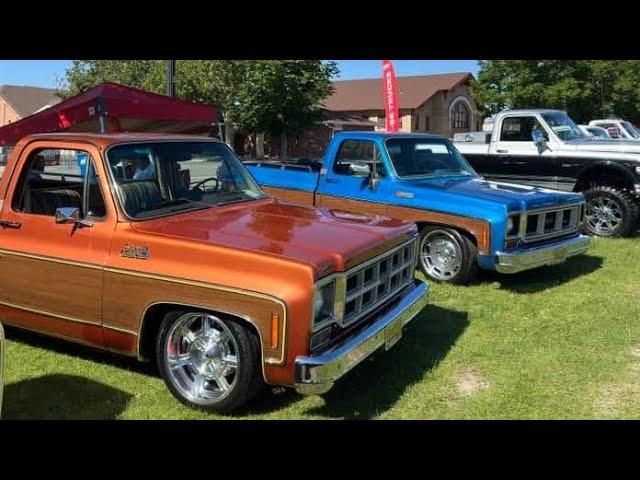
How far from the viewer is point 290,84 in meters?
28.9

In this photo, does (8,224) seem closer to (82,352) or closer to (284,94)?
(82,352)

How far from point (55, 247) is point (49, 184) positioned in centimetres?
98

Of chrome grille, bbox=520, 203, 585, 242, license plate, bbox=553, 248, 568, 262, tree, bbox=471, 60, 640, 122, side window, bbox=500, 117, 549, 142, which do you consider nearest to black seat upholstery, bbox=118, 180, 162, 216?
chrome grille, bbox=520, 203, 585, 242

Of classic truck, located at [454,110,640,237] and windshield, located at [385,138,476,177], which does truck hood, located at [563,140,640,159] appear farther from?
windshield, located at [385,138,476,177]

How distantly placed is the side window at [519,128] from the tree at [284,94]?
1799 cm

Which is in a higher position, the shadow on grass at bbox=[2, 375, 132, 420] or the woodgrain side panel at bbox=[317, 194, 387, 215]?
the woodgrain side panel at bbox=[317, 194, 387, 215]

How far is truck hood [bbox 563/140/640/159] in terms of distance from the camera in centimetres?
1029

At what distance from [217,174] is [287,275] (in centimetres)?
204

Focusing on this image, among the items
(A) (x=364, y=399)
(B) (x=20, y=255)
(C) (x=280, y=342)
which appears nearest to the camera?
(C) (x=280, y=342)

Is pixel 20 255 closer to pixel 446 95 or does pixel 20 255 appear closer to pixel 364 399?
pixel 364 399

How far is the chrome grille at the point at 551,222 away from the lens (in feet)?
23.3

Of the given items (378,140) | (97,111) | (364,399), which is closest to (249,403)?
(364,399)

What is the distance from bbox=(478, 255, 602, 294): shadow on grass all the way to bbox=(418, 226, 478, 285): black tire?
1.46 ft

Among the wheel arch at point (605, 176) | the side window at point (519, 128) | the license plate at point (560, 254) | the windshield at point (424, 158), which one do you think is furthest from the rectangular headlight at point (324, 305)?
the side window at point (519, 128)
